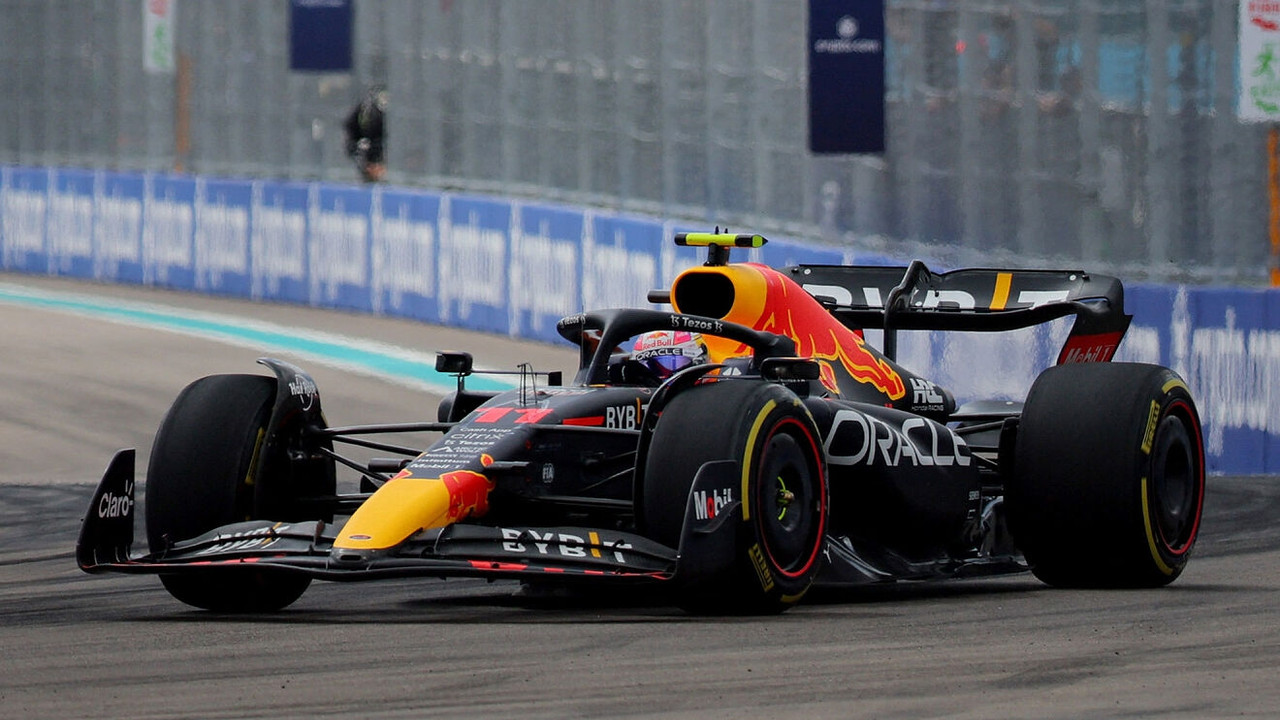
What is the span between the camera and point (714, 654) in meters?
7.74

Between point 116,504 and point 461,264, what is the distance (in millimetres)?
14880

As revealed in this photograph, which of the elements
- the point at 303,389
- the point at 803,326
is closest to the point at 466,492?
the point at 303,389

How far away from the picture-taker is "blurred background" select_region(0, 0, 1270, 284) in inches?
601

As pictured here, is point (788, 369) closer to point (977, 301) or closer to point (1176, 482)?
point (1176, 482)

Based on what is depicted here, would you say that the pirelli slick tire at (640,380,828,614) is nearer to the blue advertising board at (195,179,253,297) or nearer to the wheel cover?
the wheel cover

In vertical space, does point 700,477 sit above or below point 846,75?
below

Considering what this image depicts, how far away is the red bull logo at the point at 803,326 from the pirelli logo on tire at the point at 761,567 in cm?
162

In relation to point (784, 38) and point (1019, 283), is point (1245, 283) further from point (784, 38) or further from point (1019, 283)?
point (784, 38)

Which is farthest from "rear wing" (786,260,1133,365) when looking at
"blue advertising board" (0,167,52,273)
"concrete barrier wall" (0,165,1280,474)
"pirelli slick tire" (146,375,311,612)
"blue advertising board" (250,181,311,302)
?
"blue advertising board" (0,167,52,273)

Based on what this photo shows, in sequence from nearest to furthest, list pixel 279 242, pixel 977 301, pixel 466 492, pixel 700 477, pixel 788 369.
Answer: pixel 700 477
pixel 466 492
pixel 788 369
pixel 977 301
pixel 279 242

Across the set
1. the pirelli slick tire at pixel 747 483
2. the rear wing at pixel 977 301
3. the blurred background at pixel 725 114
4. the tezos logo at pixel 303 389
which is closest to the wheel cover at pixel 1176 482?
the rear wing at pixel 977 301

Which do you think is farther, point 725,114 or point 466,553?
point 725,114

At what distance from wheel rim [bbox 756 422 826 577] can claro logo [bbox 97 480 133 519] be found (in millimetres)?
2250

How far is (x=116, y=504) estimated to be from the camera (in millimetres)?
9000
